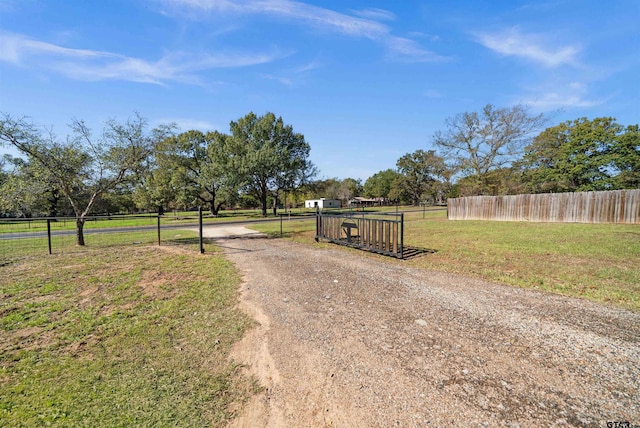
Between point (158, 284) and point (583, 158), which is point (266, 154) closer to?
point (158, 284)

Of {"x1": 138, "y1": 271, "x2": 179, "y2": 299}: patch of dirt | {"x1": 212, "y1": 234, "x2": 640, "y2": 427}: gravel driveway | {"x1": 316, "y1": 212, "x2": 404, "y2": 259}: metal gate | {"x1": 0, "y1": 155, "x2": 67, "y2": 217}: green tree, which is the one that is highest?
{"x1": 0, "y1": 155, "x2": 67, "y2": 217}: green tree

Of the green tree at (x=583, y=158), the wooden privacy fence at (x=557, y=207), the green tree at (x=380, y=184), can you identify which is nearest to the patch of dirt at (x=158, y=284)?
the wooden privacy fence at (x=557, y=207)

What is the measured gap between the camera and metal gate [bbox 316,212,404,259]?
756 cm

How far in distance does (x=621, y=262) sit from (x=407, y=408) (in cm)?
737

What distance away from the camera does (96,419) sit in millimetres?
2033

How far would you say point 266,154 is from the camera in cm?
2936

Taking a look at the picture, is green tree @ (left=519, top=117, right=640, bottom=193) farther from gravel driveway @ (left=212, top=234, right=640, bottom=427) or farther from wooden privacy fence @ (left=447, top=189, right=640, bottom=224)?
gravel driveway @ (left=212, top=234, right=640, bottom=427)

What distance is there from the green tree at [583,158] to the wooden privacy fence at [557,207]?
1061 cm

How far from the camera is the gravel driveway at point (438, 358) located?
2021 millimetres

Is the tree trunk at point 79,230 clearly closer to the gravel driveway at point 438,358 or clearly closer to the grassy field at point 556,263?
the gravel driveway at point 438,358

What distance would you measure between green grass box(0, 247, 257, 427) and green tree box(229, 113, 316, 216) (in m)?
24.5

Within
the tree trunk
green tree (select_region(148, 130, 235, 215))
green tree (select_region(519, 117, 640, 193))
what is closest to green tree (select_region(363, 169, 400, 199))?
green tree (select_region(519, 117, 640, 193))

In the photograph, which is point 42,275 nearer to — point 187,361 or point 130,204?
point 187,361

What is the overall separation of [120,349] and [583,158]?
3725 cm
